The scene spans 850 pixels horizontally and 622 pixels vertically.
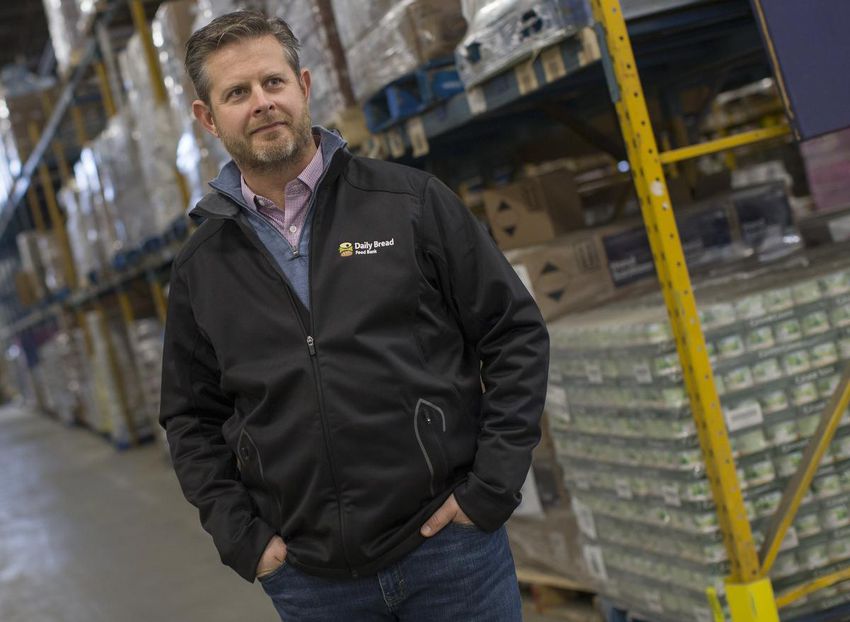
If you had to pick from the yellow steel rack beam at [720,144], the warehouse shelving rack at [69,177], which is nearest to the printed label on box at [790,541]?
the yellow steel rack beam at [720,144]

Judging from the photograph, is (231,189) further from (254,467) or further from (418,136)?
(418,136)

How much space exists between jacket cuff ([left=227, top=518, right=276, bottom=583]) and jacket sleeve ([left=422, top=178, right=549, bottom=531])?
407mm

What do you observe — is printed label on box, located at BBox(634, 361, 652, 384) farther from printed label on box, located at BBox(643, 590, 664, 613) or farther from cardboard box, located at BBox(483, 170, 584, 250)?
cardboard box, located at BBox(483, 170, 584, 250)

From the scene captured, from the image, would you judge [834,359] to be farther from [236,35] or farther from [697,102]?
[697,102]

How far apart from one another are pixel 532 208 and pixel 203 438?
114 inches

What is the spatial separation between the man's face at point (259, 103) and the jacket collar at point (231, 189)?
0.19 ft

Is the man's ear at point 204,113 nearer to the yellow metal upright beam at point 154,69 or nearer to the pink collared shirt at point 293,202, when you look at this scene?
the pink collared shirt at point 293,202

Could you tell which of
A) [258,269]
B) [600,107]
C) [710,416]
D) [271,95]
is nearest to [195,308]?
[258,269]

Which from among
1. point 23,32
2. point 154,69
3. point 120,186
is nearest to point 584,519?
point 154,69

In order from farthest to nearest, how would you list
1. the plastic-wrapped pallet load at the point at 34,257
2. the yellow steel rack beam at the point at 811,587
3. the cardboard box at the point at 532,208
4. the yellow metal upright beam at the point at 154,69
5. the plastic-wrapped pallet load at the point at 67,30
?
the plastic-wrapped pallet load at the point at 34,257 → the plastic-wrapped pallet load at the point at 67,30 → the yellow metal upright beam at the point at 154,69 → the cardboard box at the point at 532,208 → the yellow steel rack beam at the point at 811,587

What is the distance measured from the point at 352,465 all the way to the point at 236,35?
0.85 meters

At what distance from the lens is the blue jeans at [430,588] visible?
1923 millimetres

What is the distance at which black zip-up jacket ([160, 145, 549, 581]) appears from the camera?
188cm

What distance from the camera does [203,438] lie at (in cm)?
221
